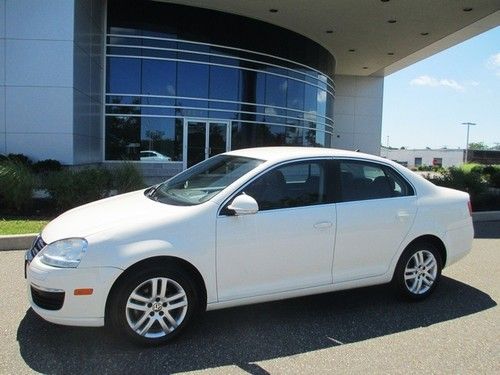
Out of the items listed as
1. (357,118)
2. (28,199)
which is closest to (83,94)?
(28,199)

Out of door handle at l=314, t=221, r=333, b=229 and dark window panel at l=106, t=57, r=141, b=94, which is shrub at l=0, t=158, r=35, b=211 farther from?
dark window panel at l=106, t=57, r=141, b=94

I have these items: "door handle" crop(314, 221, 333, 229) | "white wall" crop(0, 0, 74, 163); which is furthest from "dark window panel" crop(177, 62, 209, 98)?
"door handle" crop(314, 221, 333, 229)

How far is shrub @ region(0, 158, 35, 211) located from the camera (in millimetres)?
9602

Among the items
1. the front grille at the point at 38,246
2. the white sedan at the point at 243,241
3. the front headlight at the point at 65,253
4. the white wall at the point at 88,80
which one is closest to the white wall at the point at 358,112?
the white wall at the point at 88,80

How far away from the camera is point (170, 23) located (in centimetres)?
1852

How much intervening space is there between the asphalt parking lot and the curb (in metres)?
2.09

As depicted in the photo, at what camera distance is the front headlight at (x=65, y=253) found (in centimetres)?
364

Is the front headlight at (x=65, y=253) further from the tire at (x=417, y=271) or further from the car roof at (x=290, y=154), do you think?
the tire at (x=417, y=271)

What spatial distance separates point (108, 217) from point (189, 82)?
15.6 metres

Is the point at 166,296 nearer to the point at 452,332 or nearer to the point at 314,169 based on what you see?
the point at 314,169

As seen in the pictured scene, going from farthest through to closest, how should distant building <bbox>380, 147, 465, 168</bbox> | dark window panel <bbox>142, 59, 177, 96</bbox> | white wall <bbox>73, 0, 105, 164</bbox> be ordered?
1. distant building <bbox>380, 147, 465, 168</bbox>
2. dark window panel <bbox>142, 59, 177, 96</bbox>
3. white wall <bbox>73, 0, 105, 164</bbox>

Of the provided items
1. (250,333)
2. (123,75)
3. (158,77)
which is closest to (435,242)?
(250,333)

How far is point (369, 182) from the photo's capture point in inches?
195

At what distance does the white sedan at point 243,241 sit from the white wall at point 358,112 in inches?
1116
